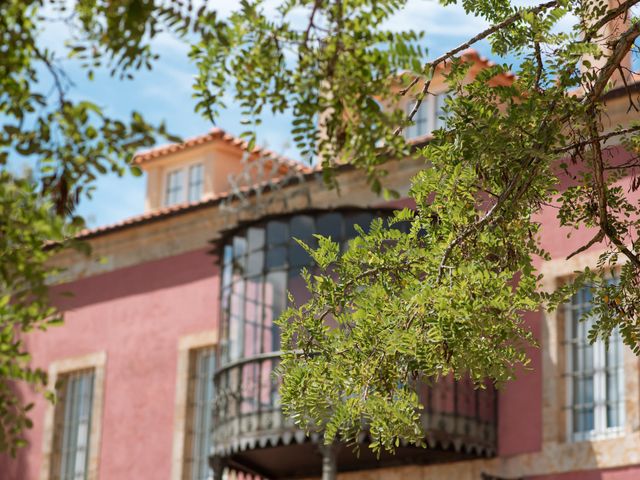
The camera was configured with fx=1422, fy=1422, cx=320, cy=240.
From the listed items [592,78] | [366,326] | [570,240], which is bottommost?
[366,326]

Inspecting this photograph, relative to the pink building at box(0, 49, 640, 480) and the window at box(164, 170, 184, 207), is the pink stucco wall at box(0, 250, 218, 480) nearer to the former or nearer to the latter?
the pink building at box(0, 49, 640, 480)

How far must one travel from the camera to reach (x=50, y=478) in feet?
67.1

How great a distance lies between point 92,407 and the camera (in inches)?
796

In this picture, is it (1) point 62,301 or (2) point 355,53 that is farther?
(1) point 62,301

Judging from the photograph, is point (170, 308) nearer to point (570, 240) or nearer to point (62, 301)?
point (62, 301)

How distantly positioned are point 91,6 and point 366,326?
2.78 meters

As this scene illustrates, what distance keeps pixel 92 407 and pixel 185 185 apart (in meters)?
3.97

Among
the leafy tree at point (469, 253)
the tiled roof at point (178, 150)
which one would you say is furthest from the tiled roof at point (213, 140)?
the leafy tree at point (469, 253)

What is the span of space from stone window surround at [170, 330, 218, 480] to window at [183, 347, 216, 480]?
7 cm

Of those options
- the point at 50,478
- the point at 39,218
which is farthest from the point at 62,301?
the point at 39,218

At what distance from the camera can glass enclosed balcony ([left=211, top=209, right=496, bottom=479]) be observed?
15.7 metres

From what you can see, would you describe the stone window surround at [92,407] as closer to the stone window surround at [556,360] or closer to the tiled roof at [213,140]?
the tiled roof at [213,140]

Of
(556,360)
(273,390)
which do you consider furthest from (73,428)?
(556,360)

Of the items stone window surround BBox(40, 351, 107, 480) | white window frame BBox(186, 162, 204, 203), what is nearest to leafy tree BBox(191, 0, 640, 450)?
stone window surround BBox(40, 351, 107, 480)
